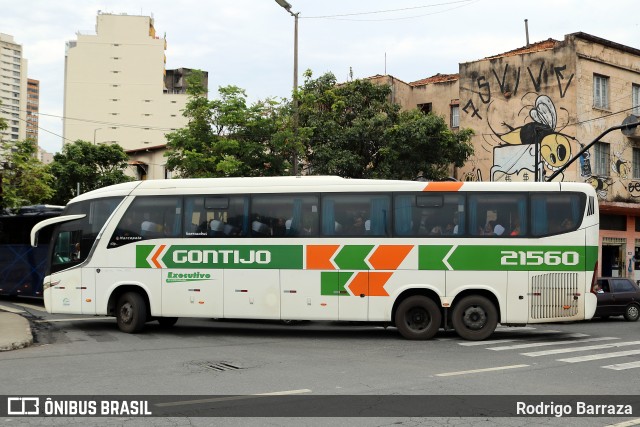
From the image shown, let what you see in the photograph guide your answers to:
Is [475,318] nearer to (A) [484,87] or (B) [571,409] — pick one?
(B) [571,409]

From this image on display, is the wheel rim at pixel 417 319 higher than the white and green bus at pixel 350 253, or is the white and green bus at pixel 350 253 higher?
the white and green bus at pixel 350 253

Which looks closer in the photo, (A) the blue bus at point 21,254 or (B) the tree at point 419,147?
(A) the blue bus at point 21,254

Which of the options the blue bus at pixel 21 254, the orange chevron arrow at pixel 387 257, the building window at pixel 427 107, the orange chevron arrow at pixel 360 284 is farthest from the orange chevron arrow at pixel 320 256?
the building window at pixel 427 107

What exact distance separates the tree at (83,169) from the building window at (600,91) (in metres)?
28.0

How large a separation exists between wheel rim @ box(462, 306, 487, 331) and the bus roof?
261cm

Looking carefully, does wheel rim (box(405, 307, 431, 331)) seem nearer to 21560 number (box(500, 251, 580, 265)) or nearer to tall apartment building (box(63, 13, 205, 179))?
21560 number (box(500, 251, 580, 265))

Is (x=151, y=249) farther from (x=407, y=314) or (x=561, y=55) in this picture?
(x=561, y=55)

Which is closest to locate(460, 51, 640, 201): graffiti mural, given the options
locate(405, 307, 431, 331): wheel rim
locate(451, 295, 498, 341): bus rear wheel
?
locate(451, 295, 498, 341): bus rear wheel

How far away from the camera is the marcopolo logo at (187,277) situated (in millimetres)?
15461

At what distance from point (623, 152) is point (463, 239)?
2152 centimetres

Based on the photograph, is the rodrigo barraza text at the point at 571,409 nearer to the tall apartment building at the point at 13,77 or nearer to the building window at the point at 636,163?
the building window at the point at 636,163

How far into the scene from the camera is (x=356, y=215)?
49.3 ft

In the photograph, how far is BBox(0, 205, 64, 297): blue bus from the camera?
22.8m

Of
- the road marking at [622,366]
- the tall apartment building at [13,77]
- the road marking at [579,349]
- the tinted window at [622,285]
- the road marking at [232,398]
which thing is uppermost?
the tall apartment building at [13,77]
